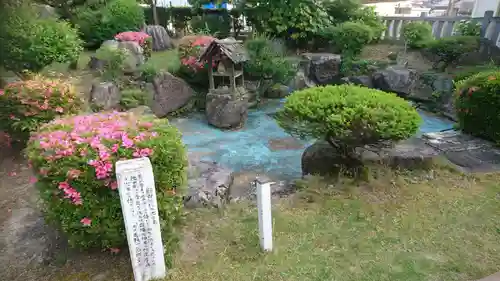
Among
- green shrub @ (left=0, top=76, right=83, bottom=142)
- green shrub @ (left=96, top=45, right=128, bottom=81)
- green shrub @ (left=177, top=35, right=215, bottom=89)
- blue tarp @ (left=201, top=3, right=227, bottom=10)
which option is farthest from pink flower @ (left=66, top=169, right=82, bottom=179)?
blue tarp @ (left=201, top=3, right=227, bottom=10)

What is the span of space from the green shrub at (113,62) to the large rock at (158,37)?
4.57 meters

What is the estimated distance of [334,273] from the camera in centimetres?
361

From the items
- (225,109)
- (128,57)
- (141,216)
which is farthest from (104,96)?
(141,216)

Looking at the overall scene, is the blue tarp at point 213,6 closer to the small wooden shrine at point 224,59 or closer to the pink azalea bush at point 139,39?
the pink azalea bush at point 139,39

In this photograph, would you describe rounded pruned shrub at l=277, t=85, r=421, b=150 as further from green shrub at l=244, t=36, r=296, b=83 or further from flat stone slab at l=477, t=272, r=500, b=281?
green shrub at l=244, t=36, r=296, b=83

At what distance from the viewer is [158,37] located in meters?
14.5

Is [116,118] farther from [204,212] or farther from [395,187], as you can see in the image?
[395,187]

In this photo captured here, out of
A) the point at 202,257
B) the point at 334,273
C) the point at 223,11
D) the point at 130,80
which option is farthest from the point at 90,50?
the point at 334,273

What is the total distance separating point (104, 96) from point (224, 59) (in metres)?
3.32

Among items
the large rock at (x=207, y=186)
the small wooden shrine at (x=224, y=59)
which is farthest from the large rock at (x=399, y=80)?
the large rock at (x=207, y=186)

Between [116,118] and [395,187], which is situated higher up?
[116,118]

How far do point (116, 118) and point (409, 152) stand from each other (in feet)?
15.3

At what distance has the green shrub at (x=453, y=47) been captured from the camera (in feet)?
36.4

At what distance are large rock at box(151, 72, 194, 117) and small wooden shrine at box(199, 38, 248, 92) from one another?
1036 millimetres
